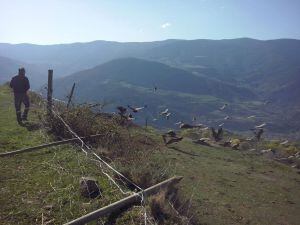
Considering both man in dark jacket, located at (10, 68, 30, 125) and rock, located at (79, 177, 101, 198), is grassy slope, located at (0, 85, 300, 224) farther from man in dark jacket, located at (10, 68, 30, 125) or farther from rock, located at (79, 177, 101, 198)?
man in dark jacket, located at (10, 68, 30, 125)

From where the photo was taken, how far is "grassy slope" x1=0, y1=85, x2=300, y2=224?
6711 mm

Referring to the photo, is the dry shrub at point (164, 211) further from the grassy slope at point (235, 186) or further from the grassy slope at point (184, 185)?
the grassy slope at point (235, 186)

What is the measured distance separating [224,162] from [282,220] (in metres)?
4.77

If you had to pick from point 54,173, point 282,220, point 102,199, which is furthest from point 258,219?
point 54,173

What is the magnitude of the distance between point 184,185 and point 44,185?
3.07 meters

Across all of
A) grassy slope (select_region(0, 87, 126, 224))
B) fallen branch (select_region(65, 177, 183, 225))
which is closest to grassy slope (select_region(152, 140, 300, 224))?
fallen branch (select_region(65, 177, 183, 225))

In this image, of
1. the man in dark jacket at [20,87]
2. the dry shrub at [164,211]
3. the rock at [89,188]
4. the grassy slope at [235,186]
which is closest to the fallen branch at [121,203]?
the dry shrub at [164,211]

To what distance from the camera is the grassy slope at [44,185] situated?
20.8 ft

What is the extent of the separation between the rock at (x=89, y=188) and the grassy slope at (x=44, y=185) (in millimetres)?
116

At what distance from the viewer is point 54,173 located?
829 centimetres

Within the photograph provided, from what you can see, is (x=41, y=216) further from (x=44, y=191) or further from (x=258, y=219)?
(x=258, y=219)

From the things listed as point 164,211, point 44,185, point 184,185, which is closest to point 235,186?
point 184,185

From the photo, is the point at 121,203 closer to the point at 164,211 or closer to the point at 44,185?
the point at 164,211

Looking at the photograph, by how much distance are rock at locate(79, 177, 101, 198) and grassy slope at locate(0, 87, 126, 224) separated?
0.38ft
